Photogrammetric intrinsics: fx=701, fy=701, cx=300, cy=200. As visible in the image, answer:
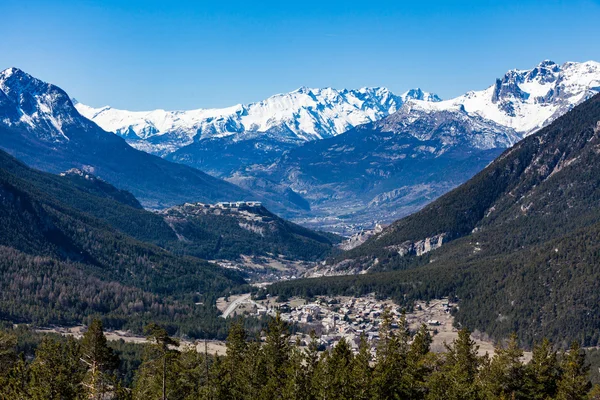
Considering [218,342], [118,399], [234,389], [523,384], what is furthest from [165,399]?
[218,342]

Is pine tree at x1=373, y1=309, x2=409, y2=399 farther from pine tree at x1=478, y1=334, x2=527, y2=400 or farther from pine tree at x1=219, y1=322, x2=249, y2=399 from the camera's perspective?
pine tree at x1=219, y1=322, x2=249, y2=399

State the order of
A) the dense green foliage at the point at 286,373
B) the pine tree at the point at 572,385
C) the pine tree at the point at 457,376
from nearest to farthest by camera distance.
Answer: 1. the pine tree at the point at 457,376
2. the dense green foliage at the point at 286,373
3. the pine tree at the point at 572,385

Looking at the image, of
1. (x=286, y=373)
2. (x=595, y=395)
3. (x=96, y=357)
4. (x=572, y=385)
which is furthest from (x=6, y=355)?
(x=595, y=395)

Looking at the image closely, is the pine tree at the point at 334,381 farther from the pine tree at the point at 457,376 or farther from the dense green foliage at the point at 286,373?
the pine tree at the point at 457,376

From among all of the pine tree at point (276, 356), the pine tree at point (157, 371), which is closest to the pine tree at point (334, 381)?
the pine tree at point (276, 356)

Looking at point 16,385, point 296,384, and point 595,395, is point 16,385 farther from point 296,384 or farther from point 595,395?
point 595,395

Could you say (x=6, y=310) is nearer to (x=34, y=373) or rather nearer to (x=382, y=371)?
(x=34, y=373)
